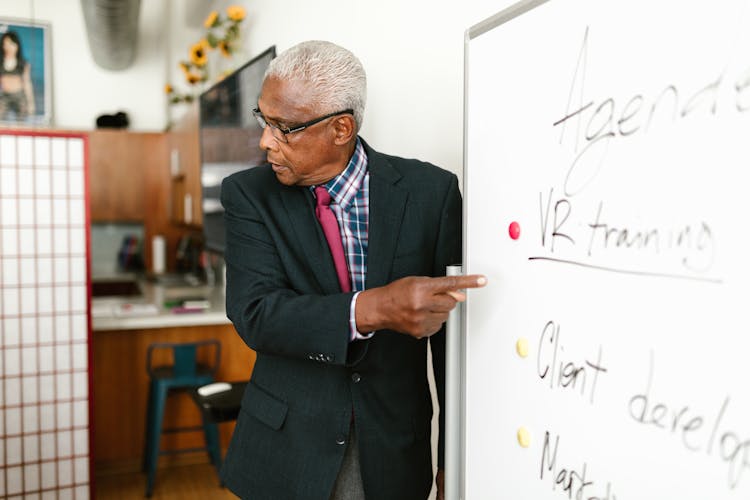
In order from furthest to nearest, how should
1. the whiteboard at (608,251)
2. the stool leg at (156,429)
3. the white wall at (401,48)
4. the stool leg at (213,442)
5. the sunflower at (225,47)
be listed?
the sunflower at (225,47) < the stool leg at (213,442) < the stool leg at (156,429) < the white wall at (401,48) < the whiteboard at (608,251)

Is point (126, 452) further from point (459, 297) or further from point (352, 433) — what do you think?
point (459, 297)

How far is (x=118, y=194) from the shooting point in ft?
18.6

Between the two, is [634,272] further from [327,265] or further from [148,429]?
[148,429]

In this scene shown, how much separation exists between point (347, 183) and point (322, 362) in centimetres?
35

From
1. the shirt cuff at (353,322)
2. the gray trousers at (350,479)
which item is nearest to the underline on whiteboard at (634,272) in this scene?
the shirt cuff at (353,322)

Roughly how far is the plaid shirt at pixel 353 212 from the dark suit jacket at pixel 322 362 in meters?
0.04

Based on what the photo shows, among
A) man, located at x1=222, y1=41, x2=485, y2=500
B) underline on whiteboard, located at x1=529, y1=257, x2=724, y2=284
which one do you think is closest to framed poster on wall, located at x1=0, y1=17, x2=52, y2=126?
man, located at x1=222, y1=41, x2=485, y2=500

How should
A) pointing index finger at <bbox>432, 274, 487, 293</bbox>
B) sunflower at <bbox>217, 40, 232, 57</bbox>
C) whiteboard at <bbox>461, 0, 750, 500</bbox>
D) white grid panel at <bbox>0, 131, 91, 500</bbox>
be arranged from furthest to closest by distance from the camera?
sunflower at <bbox>217, 40, 232, 57</bbox> → white grid panel at <bbox>0, 131, 91, 500</bbox> → pointing index finger at <bbox>432, 274, 487, 293</bbox> → whiteboard at <bbox>461, 0, 750, 500</bbox>

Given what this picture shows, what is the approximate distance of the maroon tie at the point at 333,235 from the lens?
1278mm

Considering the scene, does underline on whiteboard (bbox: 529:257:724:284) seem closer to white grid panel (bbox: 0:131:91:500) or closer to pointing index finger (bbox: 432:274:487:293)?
pointing index finger (bbox: 432:274:487:293)

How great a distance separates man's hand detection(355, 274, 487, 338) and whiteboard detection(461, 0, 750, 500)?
2.6 inches

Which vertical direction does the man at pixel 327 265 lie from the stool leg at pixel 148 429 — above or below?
above

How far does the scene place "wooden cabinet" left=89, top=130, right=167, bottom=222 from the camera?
5.58 m

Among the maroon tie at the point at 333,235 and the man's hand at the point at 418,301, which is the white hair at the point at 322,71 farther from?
the man's hand at the point at 418,301
